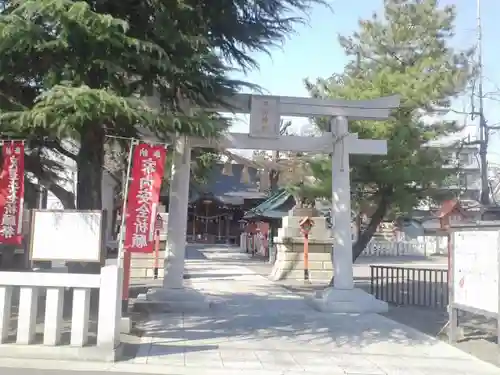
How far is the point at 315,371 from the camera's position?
24.6 ft

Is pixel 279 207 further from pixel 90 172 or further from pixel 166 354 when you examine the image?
pixel 166 354

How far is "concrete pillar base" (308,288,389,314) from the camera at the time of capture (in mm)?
12258

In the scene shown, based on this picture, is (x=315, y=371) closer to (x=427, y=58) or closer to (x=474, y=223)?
(x=474, y=223)

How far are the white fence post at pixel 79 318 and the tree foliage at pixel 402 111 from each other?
29.4ft

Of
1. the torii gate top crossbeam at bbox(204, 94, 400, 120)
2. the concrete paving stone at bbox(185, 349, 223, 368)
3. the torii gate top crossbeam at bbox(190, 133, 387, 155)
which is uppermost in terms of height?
the torii gate top crossbeam at bbox(204, 94, 400, 120)

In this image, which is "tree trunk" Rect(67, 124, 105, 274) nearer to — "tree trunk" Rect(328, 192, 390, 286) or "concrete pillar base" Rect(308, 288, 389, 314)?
"concrete pillar base" Rect(308, 288, 389, 314)

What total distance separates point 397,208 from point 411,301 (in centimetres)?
289

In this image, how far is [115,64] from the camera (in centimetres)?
813

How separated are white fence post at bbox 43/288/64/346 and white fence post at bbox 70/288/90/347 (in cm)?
20

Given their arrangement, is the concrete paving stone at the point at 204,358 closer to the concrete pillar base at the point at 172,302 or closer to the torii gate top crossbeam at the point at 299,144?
the concrete pillar base at the point at 172,302

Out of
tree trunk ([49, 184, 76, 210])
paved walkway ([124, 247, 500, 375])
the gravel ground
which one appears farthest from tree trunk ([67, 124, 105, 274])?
the gravel ground

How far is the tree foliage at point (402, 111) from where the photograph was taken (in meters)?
15.1

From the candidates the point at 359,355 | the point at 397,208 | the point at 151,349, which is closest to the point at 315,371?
the point at 359,355

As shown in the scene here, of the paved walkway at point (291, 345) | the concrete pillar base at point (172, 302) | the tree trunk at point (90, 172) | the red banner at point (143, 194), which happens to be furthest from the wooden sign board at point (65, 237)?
the concrete pillar base at point (172, 302)
